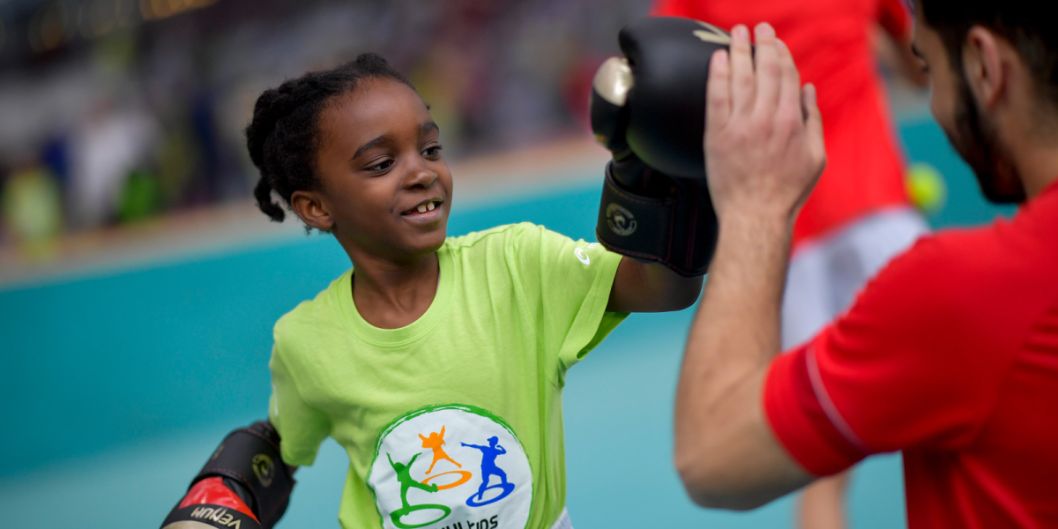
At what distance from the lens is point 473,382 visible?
169 centimetres

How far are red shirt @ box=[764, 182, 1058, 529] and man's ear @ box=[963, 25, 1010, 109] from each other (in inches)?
4.3

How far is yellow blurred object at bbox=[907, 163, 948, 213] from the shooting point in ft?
15.5

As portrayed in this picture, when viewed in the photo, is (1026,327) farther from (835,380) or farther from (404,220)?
(404,220)

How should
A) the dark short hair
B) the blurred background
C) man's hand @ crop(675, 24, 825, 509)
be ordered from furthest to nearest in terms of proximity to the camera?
the blurred background < man's hand @ crop(675, 24, 825, 509) < the dark short hair

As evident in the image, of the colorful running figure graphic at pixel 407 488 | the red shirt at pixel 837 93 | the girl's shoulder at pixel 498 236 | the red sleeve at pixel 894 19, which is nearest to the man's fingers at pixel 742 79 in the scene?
the girl's shoulder at pixel 498 236

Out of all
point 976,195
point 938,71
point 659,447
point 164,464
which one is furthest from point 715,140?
point 976,195

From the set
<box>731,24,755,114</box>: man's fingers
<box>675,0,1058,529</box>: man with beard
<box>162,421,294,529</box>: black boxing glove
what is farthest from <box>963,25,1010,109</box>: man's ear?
<box>162,421,294,529</box>: black boxing glove

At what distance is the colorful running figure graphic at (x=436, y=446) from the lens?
1.68 meters

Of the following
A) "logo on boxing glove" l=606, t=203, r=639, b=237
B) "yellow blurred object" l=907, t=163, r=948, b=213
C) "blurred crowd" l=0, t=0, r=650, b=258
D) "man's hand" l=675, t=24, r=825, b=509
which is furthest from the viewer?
"blurred crowd" l=0, t=0, r=650, b=258

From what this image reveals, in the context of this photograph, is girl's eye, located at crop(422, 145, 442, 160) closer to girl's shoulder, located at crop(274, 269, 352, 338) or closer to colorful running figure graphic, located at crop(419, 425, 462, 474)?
girl's shoulder, located at crop(274, 269, 352, 338)

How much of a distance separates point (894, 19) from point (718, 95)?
2157 mm

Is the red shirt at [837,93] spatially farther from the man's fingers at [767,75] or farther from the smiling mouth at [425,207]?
the man's fingers at [767,75]

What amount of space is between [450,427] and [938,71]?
2.93 feet

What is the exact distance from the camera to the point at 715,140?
47.6 inches
